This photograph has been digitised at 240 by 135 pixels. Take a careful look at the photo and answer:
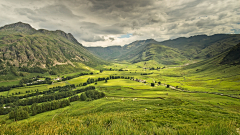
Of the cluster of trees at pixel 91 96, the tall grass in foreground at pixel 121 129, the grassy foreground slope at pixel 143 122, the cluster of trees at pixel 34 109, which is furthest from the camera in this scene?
the cluster of trees at pixel 91 96

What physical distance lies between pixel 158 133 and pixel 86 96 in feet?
391

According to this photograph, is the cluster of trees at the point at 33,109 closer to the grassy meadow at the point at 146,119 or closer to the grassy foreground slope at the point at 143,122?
the grassy meadow at the point at 146,119

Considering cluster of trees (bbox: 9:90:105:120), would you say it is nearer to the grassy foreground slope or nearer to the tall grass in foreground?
the grassy foreground slope

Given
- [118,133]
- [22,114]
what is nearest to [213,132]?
[118,133]

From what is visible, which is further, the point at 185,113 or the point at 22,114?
the point at 22,114

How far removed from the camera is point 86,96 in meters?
115

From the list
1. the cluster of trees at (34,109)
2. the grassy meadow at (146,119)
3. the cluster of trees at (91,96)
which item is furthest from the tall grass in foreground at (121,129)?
the cluster of trees at (91,96)

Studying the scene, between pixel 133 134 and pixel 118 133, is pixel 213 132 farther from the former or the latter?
pixel 118 133

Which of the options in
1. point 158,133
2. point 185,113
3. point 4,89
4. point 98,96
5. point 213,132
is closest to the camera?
point 213,132

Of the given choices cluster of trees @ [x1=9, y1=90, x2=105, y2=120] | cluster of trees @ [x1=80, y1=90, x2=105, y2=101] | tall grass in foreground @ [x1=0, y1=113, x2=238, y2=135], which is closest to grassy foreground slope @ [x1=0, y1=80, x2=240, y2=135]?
tall grass in foreground @ [x1=0, y1=113, x2=238, y2=135]

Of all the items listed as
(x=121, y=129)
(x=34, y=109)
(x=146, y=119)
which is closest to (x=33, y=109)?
(x=34, y=109)

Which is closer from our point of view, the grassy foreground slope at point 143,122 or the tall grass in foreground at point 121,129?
the tall grass in foreground at point 121,129

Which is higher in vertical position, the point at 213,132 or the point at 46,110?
the point at 213,132

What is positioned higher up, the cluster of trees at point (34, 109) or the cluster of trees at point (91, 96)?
the cluster of trees at point (91, 96)
